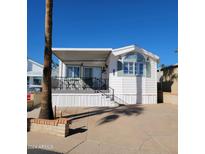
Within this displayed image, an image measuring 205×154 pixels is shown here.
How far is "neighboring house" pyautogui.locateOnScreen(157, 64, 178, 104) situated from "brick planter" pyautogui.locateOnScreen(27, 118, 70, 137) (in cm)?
945

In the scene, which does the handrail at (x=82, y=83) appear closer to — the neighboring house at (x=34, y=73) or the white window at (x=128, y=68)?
the white window at (x=128, y=68)

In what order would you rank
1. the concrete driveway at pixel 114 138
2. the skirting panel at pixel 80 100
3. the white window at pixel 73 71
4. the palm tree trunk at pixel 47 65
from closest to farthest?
1. the concrete driveway at pixel 114 138
2. the palm tree trunk at pixel 47 65
3. the skirting panel at pixel 80 100
4. the white window at pixel 73 71

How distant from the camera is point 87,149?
4.75 metres

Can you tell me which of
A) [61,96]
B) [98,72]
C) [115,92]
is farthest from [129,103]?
[98,72]

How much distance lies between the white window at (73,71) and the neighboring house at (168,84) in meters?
8.14

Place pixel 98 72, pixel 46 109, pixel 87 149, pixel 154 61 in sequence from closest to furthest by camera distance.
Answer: pixel 87 149
pixel 46 109
pixel 154 61
pixel 98 72

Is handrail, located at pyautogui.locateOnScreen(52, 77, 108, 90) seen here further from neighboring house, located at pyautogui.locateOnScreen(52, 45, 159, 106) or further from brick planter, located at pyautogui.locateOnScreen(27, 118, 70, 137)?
brick planter, located at pyautogui.locateOnScreen(27, 118, 70, 137)

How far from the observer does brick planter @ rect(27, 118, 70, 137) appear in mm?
5891

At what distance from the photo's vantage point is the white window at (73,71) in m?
18.8

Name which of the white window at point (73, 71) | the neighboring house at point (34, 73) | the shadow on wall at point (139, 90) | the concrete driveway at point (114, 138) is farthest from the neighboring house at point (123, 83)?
the neighboring house at point (34, 73)
